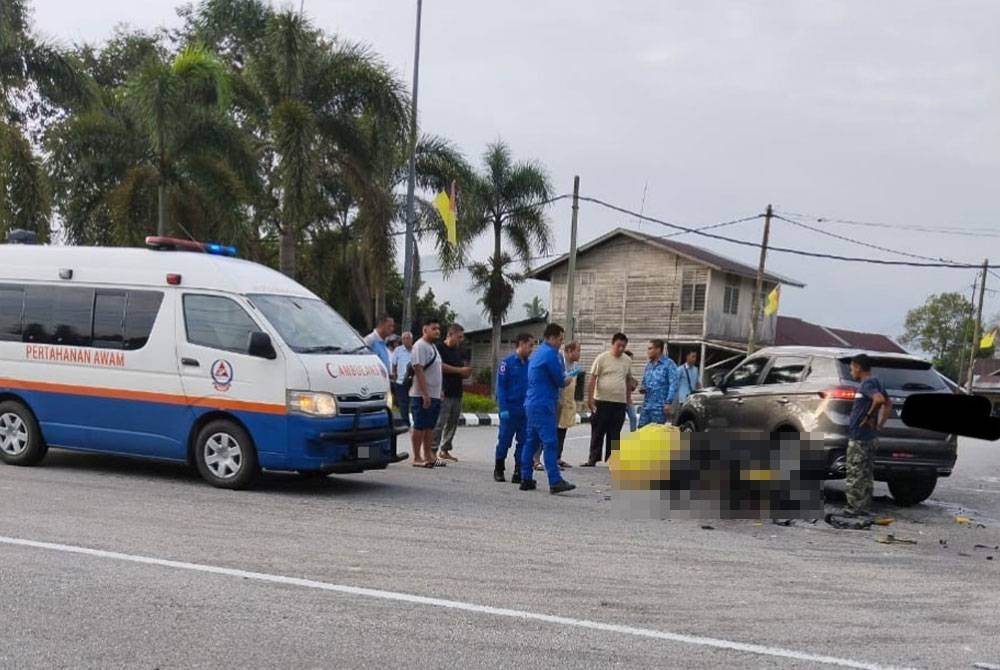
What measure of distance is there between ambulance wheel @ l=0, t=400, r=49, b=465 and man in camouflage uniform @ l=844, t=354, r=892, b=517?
8133mm

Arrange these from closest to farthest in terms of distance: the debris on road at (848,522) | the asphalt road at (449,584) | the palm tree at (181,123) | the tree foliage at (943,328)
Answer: the asphalt road at (449,584) → the debris on road at (848,522) → the palm tree at (181,123) → the tree foliage at (943,328)

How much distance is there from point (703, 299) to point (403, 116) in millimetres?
21335

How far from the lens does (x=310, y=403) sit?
968cm

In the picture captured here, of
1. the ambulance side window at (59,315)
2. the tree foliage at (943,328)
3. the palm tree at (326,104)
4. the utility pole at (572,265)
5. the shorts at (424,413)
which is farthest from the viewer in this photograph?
the tree foliage at (943,328)

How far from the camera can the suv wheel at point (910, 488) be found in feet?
38.1

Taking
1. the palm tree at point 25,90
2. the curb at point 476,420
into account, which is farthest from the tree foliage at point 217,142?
the curb at point 476,420

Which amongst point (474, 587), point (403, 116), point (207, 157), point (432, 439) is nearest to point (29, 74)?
point (207, 157)

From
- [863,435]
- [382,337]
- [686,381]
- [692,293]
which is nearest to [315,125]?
[382,337]

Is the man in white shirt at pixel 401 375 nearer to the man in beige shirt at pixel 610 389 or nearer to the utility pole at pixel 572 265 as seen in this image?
the man in beige shirt at pixel 610 389

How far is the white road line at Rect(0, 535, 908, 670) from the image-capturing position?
17.3ft

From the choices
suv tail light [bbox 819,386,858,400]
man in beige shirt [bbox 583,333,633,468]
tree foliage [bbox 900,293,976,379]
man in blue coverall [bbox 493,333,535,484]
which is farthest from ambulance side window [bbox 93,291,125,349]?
tree foliage [bbox 900,293,976,379]

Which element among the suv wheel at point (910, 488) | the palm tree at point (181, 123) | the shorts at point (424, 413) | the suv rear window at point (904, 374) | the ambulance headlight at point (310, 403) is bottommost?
the suv wheel at point (910, 488)

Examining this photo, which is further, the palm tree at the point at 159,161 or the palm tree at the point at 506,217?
the palm tree at the point at 506,217

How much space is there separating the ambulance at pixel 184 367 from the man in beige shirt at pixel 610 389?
3744 mm
